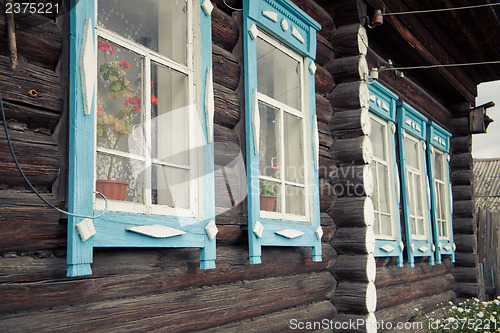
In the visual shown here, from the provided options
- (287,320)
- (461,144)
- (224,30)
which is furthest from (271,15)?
(461,144)

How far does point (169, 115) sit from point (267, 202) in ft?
3.40

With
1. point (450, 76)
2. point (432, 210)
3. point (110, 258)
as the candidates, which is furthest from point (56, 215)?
point (450, 76)

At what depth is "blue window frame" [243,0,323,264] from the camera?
11.1ft

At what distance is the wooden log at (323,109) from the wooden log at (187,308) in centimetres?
145

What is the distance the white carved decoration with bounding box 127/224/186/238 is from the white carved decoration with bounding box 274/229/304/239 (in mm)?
1009

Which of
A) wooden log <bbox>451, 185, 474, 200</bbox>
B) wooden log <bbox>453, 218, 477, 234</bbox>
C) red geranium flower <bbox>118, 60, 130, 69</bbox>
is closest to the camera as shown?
red geranium flower <bbox>118, 60, 130, 69</bbox>

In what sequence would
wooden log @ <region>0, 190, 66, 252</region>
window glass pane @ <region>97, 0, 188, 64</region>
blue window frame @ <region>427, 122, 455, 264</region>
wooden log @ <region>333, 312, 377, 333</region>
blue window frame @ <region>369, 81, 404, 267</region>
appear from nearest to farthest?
wooden log @ <region>0, 190, 66, 252</region> < window glass pane @ <region>97, 0, 188, 64</region> < wooden log @ <region>333, 312, 377, 333</region> < blue window frame @ <region>369, 81, 404, 267</region> < blue window frame @ <region>427, 122, 455, 264</region>

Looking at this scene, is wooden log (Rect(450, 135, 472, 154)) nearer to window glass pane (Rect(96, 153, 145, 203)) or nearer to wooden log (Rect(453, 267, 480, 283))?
wooden log (Rect(453, 267, 480, 283))

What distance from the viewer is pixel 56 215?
212 centimetres

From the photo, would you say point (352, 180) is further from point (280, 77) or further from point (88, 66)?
point (88, 66)

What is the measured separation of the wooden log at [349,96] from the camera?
4.77 m

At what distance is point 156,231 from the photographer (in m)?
2.47

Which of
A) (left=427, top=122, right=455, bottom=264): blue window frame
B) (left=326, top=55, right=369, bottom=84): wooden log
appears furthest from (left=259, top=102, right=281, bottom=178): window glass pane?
(left=427, top=122, right=455, bottom=264): blue window frame

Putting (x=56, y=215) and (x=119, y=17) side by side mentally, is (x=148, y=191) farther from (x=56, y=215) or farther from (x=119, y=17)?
A: (x=119, y=17)
